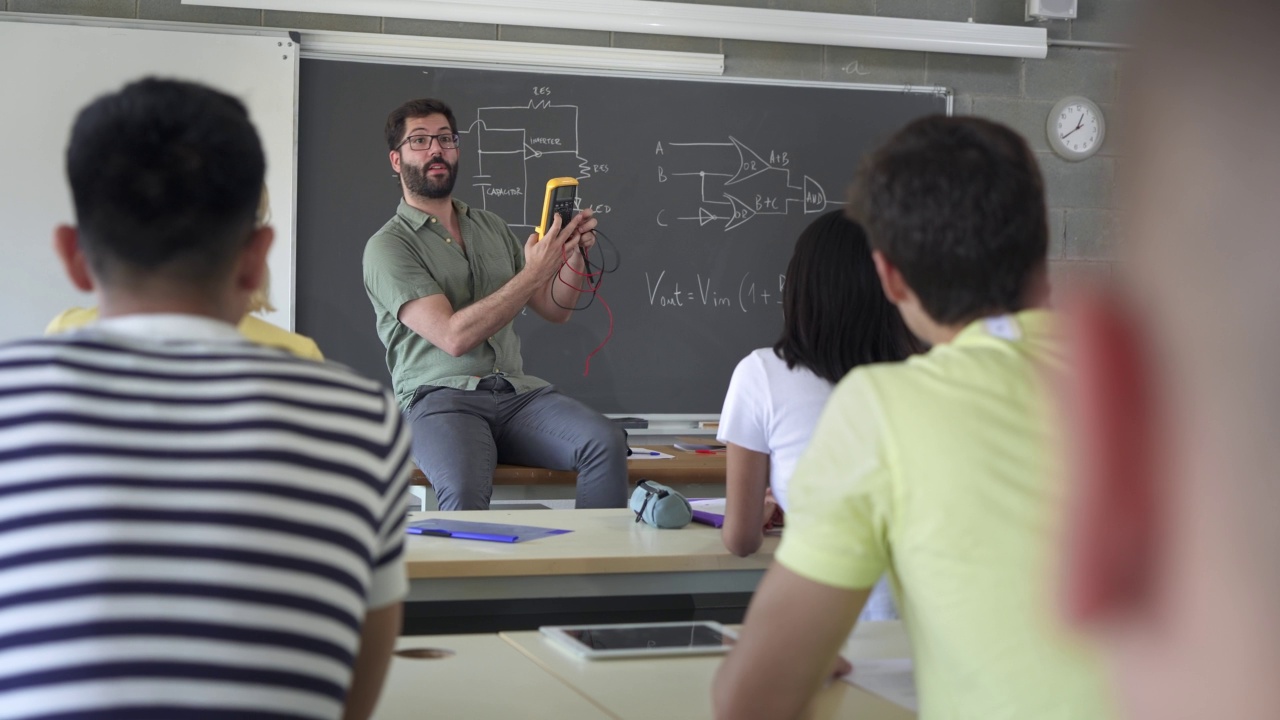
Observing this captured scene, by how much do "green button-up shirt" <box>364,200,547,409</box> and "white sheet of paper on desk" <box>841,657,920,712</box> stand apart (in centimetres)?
222

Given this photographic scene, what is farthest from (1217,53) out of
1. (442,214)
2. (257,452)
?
(442,214)

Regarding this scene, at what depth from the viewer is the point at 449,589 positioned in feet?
6.29

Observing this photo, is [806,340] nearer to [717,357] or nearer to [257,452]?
[257,452]

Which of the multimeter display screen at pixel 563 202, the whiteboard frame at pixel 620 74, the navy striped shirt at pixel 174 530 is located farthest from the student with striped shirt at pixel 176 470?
the whiteboard frame at pixel 620 74

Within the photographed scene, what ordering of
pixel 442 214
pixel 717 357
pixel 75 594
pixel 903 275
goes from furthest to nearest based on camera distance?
pixel 717 357, pixel 442 214, pixel 903 275, pixel 75 594

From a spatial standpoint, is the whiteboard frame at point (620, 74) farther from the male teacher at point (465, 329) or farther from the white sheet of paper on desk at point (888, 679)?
the white sheet of paper on desk at point (888, 679)

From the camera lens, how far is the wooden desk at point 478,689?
1219 millimetres

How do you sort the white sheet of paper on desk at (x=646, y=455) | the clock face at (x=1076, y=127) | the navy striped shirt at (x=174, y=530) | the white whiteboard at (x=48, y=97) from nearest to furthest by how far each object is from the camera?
the navy striped shirt at (x=174, y=530)
the white sheet of paper on desk at (x=646, y=455)
the white whiteboard at (x=48, y=97)
the clock face at (x=1076, y=127)

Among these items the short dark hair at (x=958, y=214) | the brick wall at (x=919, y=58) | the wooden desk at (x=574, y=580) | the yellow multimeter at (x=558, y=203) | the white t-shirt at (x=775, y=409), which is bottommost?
the wooden desk at (x=574, y=580)

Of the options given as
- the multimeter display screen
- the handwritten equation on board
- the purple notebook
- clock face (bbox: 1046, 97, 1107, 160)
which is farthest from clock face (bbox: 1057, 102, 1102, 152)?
the purple notebook

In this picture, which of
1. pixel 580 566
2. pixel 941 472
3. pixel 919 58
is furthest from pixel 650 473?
pixel 941 472

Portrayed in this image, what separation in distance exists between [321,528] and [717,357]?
378 cm

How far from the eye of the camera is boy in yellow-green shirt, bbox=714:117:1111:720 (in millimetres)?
896

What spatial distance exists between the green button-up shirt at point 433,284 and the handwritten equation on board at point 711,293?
919 millimetres
